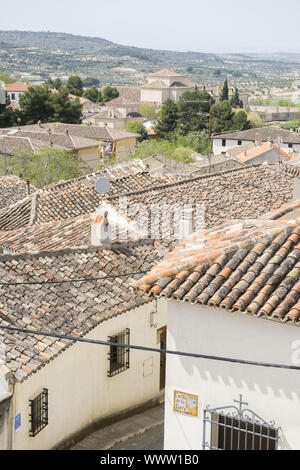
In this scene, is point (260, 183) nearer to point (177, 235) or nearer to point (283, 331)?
point (177, 235)

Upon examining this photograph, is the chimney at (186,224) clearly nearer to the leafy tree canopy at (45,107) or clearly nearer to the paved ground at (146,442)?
the paved ground at (146,442)

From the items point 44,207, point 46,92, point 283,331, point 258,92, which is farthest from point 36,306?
point 258,92

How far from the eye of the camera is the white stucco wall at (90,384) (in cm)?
1022

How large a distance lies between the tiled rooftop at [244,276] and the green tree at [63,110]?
61427 millimetres

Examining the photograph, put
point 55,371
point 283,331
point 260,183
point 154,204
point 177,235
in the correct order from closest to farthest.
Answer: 1. point 283,331
2. point 55,371
3. point 177,235
4. point 154,204
5. point 260,183

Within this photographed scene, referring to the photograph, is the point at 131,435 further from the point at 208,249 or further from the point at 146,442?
the point at 208,249

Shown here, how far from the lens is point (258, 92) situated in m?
108

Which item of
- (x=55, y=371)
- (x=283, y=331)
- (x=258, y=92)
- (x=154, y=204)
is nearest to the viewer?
(x=283, y=331)

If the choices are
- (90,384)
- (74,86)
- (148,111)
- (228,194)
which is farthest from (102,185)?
(74,86)

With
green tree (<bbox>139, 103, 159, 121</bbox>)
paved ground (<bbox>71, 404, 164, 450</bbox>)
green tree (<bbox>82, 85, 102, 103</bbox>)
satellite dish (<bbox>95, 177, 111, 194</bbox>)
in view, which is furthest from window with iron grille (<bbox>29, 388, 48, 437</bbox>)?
green tree (<bbox>82, 85, 102, 103</bbox>)

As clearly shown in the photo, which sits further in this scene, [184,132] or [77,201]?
[184,132]

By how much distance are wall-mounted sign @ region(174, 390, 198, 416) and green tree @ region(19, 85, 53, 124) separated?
199ft

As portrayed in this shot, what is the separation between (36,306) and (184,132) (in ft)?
201

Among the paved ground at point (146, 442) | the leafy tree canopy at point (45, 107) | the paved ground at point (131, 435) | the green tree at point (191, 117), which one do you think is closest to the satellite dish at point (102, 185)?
the paved ground at point (131, 435)
